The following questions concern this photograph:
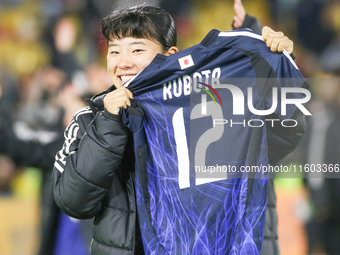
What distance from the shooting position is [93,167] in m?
1.26

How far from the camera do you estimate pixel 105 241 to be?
4.20 ft

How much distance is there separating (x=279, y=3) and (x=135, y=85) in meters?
4.52

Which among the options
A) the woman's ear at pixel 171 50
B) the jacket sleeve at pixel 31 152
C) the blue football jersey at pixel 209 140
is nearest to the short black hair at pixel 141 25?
the woman's ear at pixel 171 50

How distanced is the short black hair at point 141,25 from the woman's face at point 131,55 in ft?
0.07

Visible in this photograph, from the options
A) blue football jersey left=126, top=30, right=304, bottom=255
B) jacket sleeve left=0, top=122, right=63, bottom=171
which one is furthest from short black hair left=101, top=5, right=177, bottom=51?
jacket sleeve left=0, top=122, right=63, bottom=171

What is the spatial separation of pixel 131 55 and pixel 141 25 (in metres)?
0.11

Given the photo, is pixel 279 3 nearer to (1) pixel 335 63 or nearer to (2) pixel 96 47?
(1) pixel 335 63

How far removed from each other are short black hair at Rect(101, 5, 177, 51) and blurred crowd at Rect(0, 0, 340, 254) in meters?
1.29

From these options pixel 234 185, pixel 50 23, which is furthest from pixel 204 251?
pixel 50 23

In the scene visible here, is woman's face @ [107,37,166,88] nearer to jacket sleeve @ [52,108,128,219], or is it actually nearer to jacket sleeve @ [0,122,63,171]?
jacket sleeve @ [52,108,128,219]

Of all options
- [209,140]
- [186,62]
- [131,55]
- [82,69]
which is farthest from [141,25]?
[82,69]

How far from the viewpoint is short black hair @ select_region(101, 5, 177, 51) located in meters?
1.42

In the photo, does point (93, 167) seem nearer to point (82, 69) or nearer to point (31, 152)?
point (31, 152)

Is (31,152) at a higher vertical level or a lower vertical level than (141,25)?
lower
